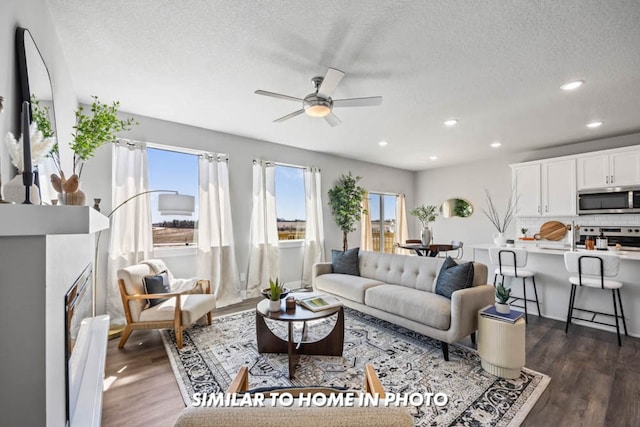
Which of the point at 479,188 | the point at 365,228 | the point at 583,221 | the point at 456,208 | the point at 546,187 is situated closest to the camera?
the point at 583,221

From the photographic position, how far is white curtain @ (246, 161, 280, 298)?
4.63 m

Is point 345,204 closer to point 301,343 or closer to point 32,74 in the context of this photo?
point 301,343

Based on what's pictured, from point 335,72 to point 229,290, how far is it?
3.45 meters

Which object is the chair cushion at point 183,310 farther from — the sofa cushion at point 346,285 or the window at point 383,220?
the window at point 383,220

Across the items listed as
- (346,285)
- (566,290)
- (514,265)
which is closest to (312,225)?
(346,285)

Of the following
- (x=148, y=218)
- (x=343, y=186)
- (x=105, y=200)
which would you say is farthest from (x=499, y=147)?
(x=105, y=200)

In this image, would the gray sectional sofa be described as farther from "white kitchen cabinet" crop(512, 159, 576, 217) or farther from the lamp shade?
"white kitchen cabinet" crop(512, 159, 576, 217)

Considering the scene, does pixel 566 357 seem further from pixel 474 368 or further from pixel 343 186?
pixel 343 186

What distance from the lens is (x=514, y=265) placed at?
368 cm

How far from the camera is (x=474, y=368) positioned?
7.97ft

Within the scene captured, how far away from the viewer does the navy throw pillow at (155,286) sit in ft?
A: 9.61

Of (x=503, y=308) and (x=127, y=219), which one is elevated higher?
(x=127, y=219)

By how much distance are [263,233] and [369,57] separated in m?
3.21

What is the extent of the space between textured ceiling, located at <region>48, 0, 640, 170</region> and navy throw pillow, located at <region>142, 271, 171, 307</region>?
79.6 inches
